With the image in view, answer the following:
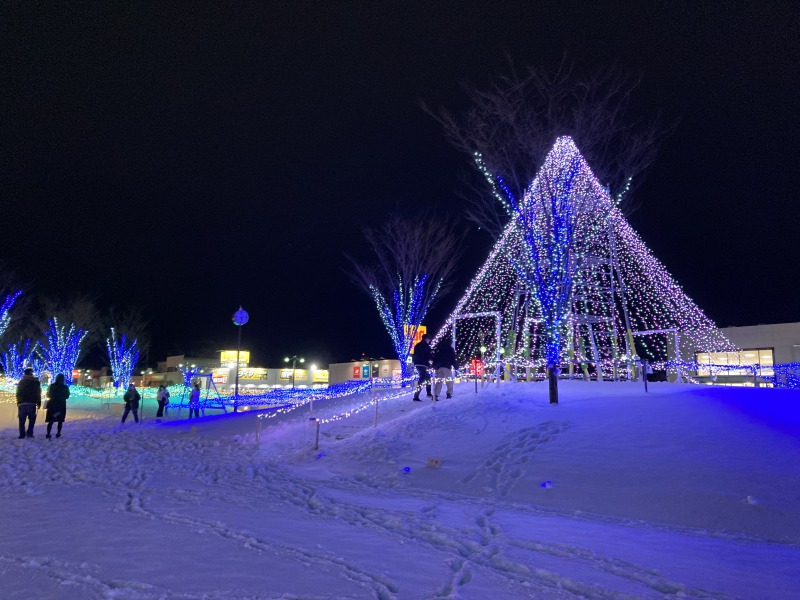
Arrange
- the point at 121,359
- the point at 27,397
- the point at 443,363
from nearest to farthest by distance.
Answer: the point at 27,397
the point at 443,363
the point at 121,359

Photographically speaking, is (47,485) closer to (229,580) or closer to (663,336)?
(229,580)

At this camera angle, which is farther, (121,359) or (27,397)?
(121,359)

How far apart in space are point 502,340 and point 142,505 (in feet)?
65.5

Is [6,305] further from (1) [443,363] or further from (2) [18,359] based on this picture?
(1) [443,363]

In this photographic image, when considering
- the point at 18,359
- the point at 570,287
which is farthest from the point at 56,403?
the point at 18,359

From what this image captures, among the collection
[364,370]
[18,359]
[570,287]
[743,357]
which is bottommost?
[364,370]

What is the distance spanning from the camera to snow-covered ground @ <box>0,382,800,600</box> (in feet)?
12.0

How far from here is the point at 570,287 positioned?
13.6 metres

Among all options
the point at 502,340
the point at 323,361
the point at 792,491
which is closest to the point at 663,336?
the point at 502,340

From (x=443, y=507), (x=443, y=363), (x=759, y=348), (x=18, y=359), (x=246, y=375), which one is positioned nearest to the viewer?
(x=443, y=507)

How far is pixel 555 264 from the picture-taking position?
13.1m

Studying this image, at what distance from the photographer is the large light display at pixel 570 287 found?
13.2m

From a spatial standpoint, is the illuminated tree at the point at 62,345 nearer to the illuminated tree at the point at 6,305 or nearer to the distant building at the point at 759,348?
the illuminated tree at the point at 6,305

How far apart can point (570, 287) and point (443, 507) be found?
8497 mm
